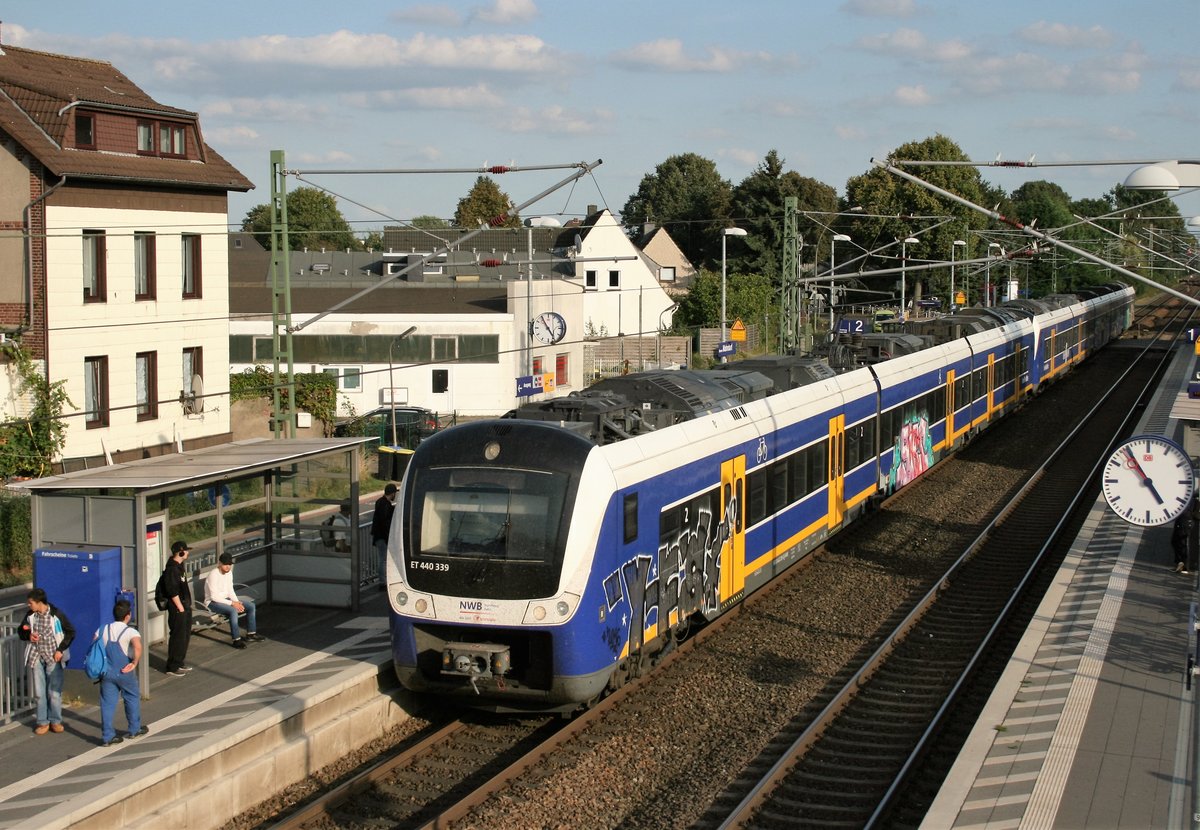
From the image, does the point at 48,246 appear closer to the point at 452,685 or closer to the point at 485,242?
the point at 452,685

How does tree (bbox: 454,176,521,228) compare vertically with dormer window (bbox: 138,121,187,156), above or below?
above

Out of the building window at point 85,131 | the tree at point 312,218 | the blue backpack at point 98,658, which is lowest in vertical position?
the blue backpack at point 98,658

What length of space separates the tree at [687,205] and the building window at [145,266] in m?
68.2

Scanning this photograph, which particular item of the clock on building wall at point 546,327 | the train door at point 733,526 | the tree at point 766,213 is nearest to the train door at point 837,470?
the train door at point 733,526

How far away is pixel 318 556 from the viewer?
1531cm

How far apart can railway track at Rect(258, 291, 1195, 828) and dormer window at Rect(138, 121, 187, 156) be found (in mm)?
17965

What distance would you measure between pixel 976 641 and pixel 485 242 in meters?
68.3

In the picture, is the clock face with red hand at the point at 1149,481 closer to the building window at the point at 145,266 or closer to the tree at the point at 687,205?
the building window at the point at 145,266

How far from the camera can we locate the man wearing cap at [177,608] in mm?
12266

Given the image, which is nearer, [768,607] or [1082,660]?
[1082,660]

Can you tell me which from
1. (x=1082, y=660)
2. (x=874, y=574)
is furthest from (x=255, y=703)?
(x=874, y=574)

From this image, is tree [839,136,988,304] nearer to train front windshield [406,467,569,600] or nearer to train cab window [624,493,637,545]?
train cab window [624,493,637,545]

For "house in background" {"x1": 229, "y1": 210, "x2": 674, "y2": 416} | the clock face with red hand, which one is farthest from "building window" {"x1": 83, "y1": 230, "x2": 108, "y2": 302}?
the clock face with red hand

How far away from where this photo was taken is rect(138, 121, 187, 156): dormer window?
27.8 meters
